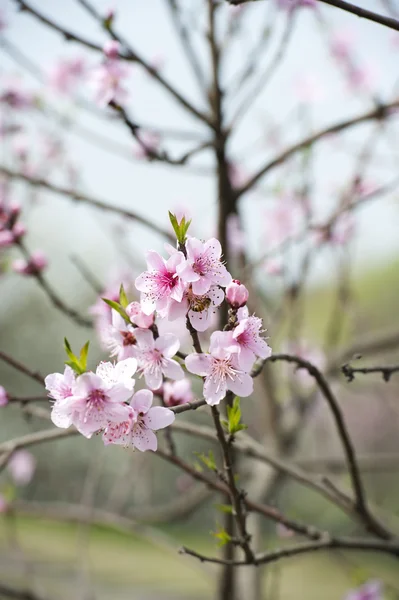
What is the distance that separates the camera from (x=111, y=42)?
1.31m

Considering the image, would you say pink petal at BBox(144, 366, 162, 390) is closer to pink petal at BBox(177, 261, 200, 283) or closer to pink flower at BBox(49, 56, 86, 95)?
pink petal at BBox(177, 261, 200, 283)

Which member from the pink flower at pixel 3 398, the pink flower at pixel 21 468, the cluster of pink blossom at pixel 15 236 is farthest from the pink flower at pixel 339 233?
the pink flower at pixel 21 468

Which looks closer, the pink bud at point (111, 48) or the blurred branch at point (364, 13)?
the blurred branch at point (364, 13)

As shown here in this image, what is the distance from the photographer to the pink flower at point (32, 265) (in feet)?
4.97

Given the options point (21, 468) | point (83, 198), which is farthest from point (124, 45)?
point (21, 468)

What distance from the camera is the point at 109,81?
4.52 feet

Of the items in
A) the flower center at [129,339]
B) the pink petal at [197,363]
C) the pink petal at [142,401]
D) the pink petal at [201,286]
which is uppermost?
the pink petal at [201,286]

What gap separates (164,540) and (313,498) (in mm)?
6674

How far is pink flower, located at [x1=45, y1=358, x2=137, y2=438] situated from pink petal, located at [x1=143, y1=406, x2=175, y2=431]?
3 centimetres

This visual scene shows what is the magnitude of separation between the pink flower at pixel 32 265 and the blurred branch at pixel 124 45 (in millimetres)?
522

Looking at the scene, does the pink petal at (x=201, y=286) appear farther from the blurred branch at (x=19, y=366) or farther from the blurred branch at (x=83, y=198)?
the blurred branch at (x=83, y=198)

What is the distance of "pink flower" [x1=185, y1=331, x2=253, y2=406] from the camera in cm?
69

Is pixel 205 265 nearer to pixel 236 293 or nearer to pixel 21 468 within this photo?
pixel 236 293

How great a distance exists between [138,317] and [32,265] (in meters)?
0.86
